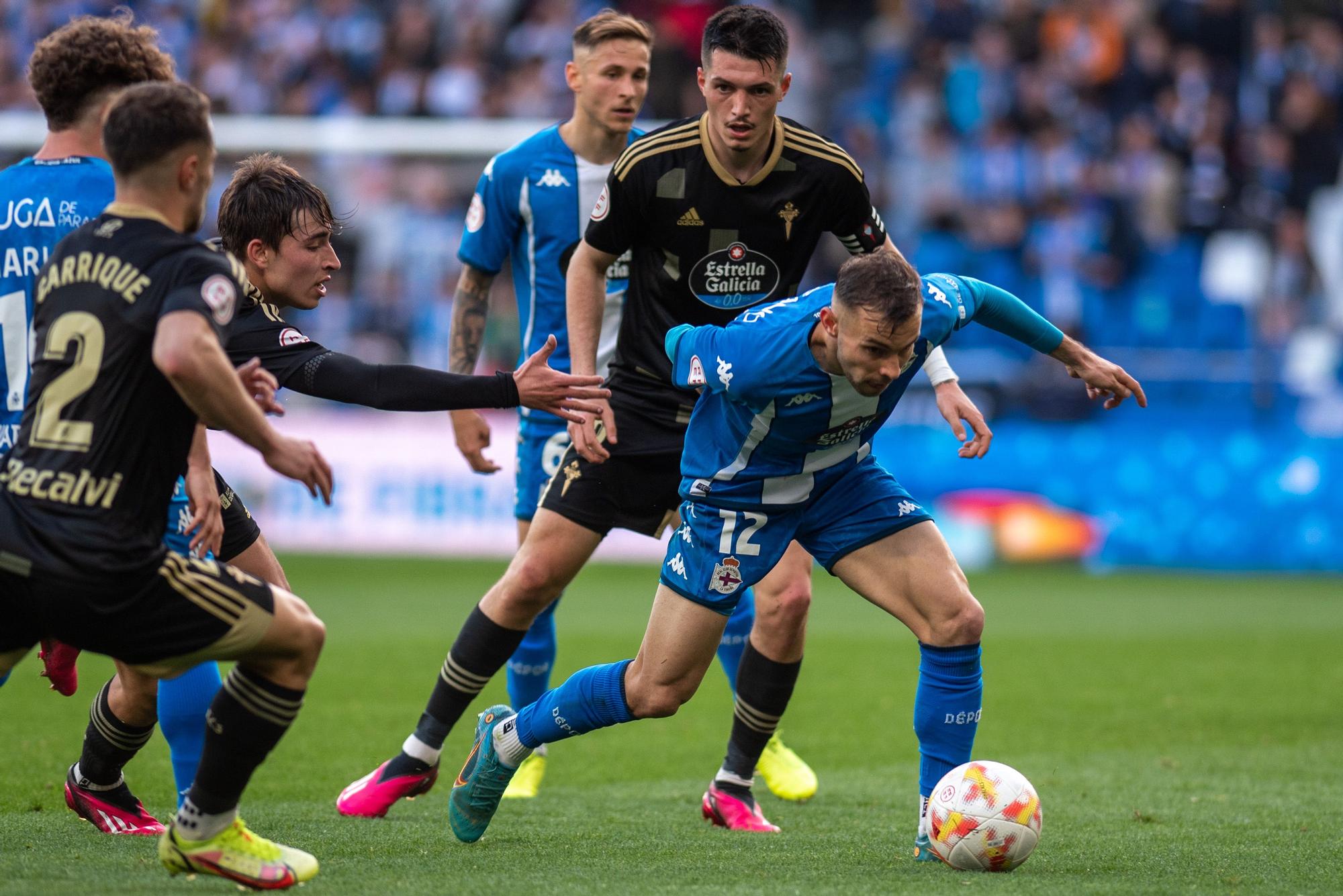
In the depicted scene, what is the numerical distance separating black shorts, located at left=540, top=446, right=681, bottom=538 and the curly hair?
1.94 metres

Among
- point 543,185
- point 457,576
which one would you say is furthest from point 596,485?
point 457,576

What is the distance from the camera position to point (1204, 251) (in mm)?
16969

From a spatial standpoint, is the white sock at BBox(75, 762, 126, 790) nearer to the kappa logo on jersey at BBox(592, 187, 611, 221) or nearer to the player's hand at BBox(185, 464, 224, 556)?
the player's hand at BBox(185, 464, 224, 556)

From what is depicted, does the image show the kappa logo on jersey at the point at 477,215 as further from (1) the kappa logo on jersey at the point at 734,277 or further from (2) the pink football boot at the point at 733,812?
(2) the pink football boot at the point at 733,812

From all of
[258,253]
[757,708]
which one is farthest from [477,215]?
[757,708]

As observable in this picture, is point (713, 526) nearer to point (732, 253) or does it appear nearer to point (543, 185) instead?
point (732, 253)

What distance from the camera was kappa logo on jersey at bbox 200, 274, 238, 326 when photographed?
3932 millimetres

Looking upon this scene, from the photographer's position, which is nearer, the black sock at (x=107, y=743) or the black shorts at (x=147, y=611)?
the black shorts at (x=147, y=611)

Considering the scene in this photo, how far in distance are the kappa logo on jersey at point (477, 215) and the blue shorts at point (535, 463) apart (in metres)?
0.87

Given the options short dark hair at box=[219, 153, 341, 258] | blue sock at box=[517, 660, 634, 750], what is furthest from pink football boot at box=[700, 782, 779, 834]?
short dark hair at box=[219, 153, 341, 258]

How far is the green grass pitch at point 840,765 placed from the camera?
4.64 meters

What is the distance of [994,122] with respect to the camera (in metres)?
18.3

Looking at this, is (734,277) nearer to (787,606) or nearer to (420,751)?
(787,606)

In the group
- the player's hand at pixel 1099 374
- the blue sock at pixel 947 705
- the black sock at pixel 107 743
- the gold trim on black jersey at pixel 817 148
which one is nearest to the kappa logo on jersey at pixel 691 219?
the gold trim on black jersey at pixel 817 148
